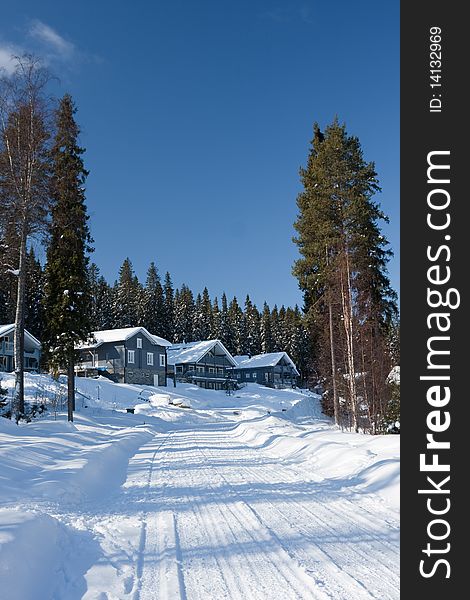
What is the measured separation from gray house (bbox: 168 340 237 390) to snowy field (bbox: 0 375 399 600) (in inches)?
2217

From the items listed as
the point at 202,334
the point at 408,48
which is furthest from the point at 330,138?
the point at 202,334

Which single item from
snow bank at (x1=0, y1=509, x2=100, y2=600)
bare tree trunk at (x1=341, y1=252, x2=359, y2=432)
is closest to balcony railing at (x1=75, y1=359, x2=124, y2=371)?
bare tree trunk at (x1=341, y1=252, x2=359, y2=432)

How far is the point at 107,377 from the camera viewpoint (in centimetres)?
5875

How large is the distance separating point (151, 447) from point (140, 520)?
10.6 metres

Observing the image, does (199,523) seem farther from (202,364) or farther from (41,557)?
(202,364)

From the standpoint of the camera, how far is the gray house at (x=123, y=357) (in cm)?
5841

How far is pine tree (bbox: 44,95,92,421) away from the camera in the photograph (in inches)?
968

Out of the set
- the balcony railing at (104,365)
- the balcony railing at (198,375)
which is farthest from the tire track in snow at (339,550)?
the balcony railing at (198,375)

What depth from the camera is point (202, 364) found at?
72.4 metres

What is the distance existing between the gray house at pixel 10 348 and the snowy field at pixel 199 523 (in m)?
39.0

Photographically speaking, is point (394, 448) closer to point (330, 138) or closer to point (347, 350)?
point (347, 350)

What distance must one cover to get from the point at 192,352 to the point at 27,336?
25.3m

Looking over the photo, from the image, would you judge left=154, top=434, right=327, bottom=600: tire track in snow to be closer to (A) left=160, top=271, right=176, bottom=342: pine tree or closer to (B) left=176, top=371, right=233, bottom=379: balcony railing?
(B) left=176, top=371, right=233, bottom=379: balcony railing

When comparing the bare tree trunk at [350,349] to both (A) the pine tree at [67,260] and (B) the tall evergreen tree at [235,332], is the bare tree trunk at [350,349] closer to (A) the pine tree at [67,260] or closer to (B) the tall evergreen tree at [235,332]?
(A) the pine tree at [67,260]
